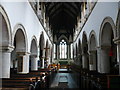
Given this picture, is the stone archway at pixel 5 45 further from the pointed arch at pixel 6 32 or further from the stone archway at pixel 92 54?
the stone archway at pixel 92 54

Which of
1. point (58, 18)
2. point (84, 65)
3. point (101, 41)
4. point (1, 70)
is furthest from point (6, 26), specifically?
point (58, 18)

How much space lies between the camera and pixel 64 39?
31828 mm

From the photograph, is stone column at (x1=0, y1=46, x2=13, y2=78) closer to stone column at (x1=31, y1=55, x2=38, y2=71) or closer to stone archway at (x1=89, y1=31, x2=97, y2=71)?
A: stone column at (x1=31, y1=55, x2=38, y2=71)

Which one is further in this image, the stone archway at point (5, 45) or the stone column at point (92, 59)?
the stone column at point (92, 59)

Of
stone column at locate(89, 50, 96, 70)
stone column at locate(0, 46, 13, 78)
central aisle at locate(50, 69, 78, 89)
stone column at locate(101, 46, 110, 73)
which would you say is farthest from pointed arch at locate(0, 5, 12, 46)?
stone column at locate(89, 50, 96, 70)

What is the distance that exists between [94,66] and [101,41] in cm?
315

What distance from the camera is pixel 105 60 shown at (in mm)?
9109

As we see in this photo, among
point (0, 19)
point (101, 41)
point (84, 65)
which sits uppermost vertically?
point (0, 19)

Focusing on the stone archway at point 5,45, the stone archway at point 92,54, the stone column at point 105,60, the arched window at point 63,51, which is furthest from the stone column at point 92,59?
the arched window at point 63,51

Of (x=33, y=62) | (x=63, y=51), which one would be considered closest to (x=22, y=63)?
(x=33, y=62)

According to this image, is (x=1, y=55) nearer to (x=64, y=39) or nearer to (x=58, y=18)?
(x=58, y=18)

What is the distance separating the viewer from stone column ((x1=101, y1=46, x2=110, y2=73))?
354 inches

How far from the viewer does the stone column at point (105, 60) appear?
899 cm

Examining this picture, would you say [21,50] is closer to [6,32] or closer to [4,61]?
[4,61]
